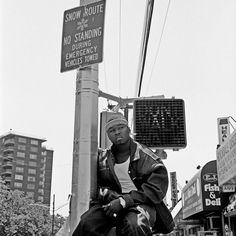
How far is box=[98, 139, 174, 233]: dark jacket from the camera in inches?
113

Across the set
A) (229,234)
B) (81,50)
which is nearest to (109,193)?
(81,50)

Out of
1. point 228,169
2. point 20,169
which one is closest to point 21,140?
point 20,169

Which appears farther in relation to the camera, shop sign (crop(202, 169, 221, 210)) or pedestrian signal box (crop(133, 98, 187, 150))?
shop sign (crop(202, 169, 221, 210))

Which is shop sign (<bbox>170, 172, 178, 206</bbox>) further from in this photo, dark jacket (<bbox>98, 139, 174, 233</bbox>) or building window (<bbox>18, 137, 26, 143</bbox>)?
building window (<bbox>18, 137, 26, 143</bbox>)

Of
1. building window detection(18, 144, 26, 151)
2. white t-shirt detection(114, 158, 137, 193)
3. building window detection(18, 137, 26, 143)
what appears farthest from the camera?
building window detection(18, 137, 26, 143)

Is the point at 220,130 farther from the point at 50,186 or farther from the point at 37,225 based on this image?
the point at 50,186

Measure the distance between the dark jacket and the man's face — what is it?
0.09m

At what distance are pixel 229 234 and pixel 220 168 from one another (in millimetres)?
2689

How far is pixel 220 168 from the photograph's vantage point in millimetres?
12266

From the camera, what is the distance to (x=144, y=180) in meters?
3.05

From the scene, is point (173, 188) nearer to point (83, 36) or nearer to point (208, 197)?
point (208, 197)

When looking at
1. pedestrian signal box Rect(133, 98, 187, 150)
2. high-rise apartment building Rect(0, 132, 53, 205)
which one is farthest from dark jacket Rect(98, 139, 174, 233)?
high-rise apartment building Rect(0, 132, 53, 205)

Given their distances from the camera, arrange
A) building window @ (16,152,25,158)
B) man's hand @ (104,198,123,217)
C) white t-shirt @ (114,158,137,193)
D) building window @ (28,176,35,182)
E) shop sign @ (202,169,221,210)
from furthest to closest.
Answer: building window @ (28,176,35,182), building window @ (16,152,25,158), shop sign @ (202,169,221,210), white t-shirt @ (114,158,137,193), man's hand @ (104,198,123,217)

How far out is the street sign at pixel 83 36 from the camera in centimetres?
352
